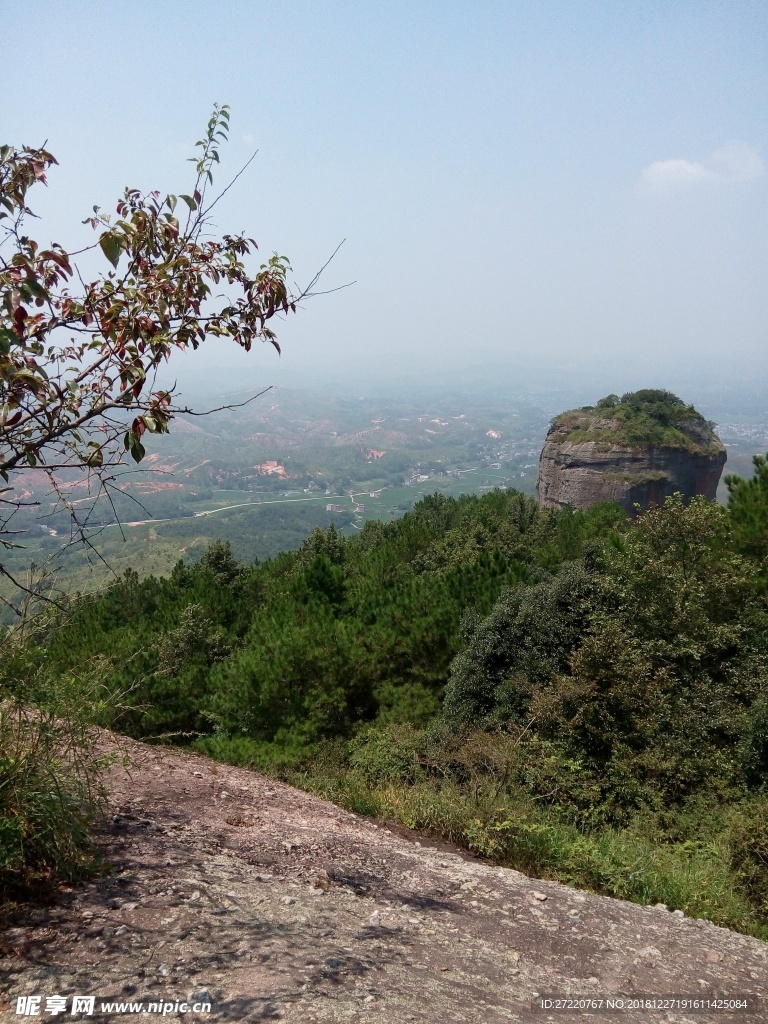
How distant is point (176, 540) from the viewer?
233ft

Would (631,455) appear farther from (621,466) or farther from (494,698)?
(494,698)

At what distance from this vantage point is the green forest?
16.6ft

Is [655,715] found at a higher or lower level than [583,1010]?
lower

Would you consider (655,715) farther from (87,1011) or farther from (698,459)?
(698,459)

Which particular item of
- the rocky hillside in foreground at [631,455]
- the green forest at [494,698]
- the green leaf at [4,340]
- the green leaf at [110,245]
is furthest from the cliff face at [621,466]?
the green leaf at [4,340]

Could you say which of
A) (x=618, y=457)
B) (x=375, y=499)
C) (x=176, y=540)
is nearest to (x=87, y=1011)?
(x=618, y=457)

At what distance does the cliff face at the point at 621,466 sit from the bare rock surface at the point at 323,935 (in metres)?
28.9

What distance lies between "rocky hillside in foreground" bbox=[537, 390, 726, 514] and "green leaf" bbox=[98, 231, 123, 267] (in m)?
30.2

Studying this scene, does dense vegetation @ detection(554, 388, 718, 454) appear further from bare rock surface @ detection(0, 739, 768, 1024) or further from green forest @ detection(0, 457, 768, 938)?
bare rock surface @ detection(0, 739, 768, 1024)

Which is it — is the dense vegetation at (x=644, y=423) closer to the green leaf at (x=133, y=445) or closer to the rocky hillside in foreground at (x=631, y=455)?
the rocky hillside in foreground at (x=631, y=455)

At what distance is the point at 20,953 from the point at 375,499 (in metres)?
105

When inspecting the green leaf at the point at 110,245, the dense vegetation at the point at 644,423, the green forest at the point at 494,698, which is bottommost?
the green forest at the point at 494,698

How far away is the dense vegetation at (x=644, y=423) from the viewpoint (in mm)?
33281

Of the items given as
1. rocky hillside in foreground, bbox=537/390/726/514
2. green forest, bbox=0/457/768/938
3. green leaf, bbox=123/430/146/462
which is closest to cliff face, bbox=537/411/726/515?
rocky hillside in foreground, bbox=537/390/726/514
